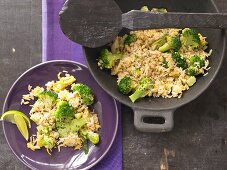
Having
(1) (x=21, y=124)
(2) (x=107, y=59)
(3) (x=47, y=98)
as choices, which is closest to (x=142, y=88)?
(2) (x=107, y=59)

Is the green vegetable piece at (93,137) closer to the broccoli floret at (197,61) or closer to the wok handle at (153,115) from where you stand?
the wok handle at (153,115)

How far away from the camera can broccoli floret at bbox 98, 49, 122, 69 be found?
1479mm

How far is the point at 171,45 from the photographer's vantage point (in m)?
1.50

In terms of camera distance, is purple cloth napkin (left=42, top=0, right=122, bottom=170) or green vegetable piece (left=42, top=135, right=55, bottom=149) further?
purple cloth napkin (left=42, top=0, right=122, bottom=170)

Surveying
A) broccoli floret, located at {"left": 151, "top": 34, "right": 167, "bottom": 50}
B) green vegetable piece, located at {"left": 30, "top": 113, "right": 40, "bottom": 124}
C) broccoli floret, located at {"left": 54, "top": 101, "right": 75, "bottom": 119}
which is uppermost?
broccoli floret, located at {"left": 151, "top": 34, "right": 167, "bottom": 50}

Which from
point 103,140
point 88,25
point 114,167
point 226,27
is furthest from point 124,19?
point 114,167

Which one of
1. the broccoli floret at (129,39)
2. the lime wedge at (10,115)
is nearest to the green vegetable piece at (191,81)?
the broccoli floret at (129,39)

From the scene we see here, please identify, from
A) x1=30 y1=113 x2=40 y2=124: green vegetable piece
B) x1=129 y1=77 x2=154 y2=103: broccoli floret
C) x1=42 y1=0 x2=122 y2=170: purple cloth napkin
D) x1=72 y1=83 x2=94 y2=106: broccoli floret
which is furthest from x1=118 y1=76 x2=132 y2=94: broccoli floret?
x1=30 y1=113 x2=40 y2=124: green vegetable piece

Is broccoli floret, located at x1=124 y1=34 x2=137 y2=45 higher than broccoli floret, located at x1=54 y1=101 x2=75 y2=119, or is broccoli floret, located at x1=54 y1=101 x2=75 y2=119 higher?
broccoli floret, located at x1=124 y1=34 x2=137 y2=45

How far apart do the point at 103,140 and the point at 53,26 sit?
51 cm

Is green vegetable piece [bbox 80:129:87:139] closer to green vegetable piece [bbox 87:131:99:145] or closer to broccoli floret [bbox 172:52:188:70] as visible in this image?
green vegetable piece [bbox 87:131:99:145]

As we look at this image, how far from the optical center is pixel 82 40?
4.58ft

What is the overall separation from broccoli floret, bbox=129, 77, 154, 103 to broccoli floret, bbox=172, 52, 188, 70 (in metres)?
0.12

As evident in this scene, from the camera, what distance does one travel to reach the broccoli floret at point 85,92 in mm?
1526
